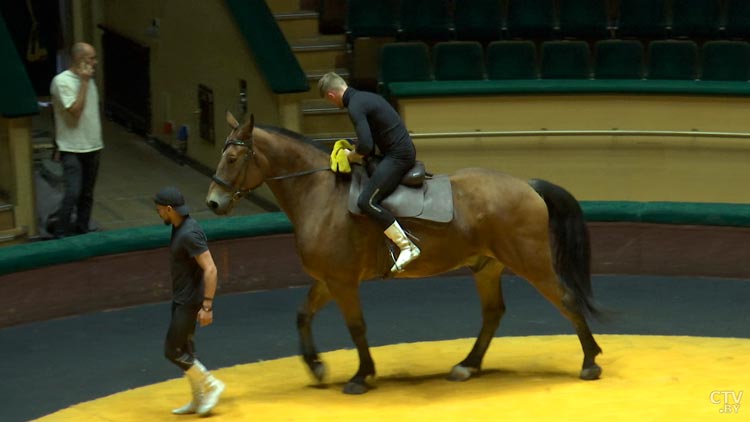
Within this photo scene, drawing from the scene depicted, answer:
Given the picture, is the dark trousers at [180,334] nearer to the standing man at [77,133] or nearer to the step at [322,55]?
the standing man at [77,133]

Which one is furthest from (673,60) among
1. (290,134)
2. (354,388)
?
(354,388)

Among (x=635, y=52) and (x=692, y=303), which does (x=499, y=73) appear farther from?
(x=692, y=303)

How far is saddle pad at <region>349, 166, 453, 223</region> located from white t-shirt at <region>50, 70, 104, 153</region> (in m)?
3.45

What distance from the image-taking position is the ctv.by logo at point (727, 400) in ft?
31.5

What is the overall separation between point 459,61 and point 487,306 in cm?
490

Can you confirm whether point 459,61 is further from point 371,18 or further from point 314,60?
point 314,60

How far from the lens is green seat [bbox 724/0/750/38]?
51.8ft

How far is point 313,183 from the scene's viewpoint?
10.4 metres

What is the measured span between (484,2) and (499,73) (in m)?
1.19

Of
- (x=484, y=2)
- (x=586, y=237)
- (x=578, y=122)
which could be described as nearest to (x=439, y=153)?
(x=578, y=122)

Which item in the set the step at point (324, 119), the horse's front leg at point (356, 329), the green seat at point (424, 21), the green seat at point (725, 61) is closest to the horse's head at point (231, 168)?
the horse's front leg at point (356, 329)

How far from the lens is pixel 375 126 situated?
10180mm

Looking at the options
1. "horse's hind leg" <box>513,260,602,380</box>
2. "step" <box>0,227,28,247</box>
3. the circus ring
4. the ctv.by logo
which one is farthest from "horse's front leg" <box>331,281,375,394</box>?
"step" <box>0,227,28,247</box>

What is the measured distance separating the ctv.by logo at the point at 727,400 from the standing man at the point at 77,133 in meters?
6.05
